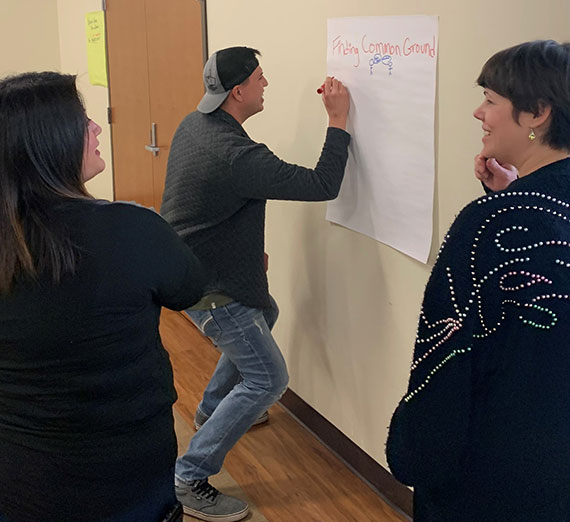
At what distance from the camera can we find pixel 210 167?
2.09 m

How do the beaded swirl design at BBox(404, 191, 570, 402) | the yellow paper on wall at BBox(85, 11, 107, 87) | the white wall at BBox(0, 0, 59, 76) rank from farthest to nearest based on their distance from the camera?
1. the white wall at BBox(0, 0, 59, 76)
2. the yellow paper on wall at BBox(85, 11, 107, 87)
3. the beaded swirl design at BBox(404, 191, 570, 402)

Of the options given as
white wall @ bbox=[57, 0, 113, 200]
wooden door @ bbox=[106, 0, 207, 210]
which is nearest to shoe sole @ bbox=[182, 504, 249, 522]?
wooden door @ bbox=[106, 0, 207, 210]

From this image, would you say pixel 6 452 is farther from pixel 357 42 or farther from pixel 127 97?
pixel 127 97

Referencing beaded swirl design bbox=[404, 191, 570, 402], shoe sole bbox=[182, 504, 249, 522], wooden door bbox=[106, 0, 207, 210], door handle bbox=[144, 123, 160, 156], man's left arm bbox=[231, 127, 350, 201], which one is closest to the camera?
beaded swirl design bbox=[404, 191, 570, 402]

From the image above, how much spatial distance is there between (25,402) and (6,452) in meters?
0.13

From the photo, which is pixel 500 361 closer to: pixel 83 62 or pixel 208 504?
pixel 208 504

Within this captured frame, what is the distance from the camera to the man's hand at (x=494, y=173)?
1.44 meters

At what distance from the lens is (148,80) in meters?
3.99

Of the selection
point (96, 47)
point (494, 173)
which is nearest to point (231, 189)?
point (494, 173)

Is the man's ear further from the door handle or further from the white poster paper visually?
the door handle

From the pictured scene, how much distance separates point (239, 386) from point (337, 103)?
3.08ft

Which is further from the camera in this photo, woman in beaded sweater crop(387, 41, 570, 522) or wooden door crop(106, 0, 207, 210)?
wooden door crop(106, 0, 207, 210)

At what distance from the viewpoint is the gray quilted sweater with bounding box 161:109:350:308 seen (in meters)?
2.05

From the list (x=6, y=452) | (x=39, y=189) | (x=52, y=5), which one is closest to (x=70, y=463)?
(x=6, y=452)
